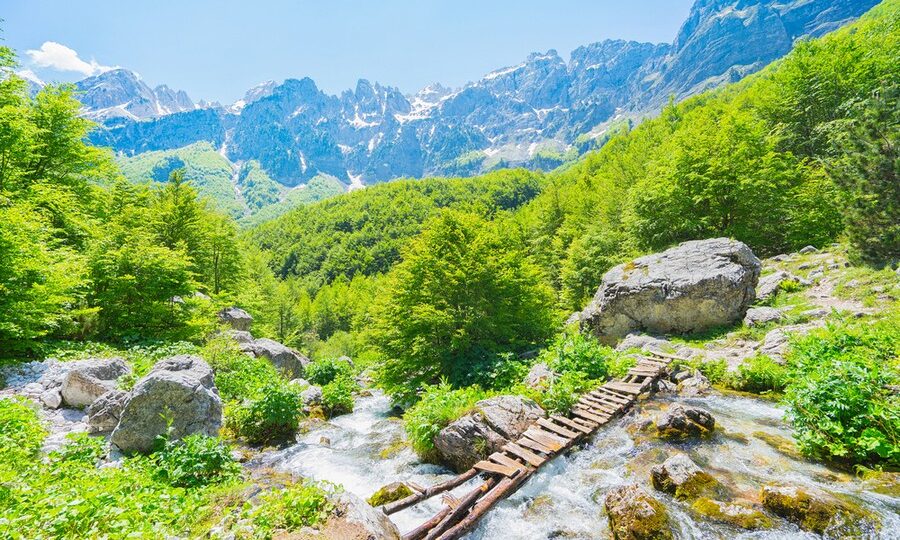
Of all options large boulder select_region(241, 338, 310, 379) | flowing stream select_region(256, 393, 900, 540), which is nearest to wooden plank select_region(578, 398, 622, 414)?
flowing stream select_region(256, 393, 900, 540)

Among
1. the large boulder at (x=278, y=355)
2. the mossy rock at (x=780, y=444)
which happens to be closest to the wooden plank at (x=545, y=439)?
the mossy rock at (x=780, y=444)

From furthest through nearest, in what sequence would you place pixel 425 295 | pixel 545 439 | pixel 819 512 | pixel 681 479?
pixel 425 295
pixel 545 439
pixel 681 479
pixel 819 512

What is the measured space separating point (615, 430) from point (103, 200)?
31406 mm

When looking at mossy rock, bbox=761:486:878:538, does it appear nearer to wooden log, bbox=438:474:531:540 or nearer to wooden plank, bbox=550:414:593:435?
wooden plank, bbox=550:414:593:435

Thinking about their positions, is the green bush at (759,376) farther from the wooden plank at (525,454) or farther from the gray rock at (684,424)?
the wooden plank at (525,454)

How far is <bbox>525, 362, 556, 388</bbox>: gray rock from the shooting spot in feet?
45.4

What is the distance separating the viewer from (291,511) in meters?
5.65

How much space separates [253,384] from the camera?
15.1 m

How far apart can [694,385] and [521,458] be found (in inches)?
321

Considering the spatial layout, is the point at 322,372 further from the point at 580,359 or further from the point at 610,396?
the point at 610,396

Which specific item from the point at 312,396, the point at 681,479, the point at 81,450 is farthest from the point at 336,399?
the point at 681,479

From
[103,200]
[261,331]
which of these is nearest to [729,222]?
[261,331]

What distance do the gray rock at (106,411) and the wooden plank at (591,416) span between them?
12.5m

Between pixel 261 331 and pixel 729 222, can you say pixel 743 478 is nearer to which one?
pixel 729 222
